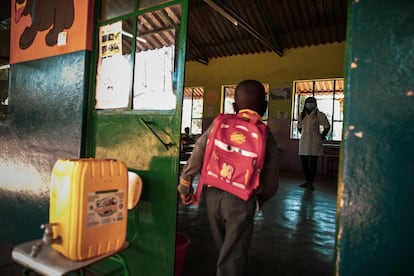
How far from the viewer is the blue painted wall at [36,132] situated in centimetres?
225

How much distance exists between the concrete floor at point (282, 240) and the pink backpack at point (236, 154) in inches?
35.5

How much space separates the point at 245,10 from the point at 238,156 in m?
6.46

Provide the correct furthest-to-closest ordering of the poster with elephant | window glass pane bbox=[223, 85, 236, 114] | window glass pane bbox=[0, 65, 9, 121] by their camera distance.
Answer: window glass pane bbox=[223, 85, 236, 114]
window glass pane bbox=[0, 65, 9, 121]
the poster with elephant

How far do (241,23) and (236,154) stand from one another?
18.1ft

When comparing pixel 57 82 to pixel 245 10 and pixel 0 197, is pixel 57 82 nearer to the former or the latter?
pixel 0 197

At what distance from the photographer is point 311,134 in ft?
17.6

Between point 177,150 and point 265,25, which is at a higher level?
point 265,25

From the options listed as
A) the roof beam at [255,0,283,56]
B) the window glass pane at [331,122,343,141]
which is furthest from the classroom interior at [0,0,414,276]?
the window glass pane at [331,122,343,141]

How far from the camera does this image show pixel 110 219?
1259mm

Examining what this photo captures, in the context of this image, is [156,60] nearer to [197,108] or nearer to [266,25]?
[266,25]

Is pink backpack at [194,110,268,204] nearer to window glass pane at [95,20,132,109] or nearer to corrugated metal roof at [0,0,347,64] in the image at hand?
window glass pane at [95,20,132,109]

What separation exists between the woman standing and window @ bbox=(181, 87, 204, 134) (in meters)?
5.43

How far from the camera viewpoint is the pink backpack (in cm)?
135

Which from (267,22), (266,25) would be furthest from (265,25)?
(267,22)
